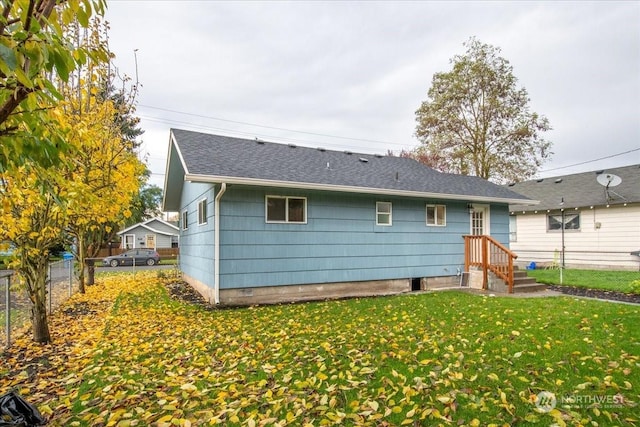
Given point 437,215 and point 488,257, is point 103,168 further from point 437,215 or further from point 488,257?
point 488,257

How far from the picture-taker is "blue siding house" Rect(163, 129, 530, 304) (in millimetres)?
8141

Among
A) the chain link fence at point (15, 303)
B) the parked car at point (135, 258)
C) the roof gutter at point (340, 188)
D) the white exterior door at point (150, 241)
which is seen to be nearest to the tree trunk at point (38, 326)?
the chain link fence at point (15, 303)

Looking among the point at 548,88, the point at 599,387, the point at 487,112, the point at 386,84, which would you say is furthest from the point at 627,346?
the point at 487,112

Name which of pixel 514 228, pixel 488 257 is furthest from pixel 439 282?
pixel 514 228

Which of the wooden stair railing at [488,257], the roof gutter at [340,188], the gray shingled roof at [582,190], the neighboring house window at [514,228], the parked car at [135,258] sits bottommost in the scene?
the parked car at [135,258]

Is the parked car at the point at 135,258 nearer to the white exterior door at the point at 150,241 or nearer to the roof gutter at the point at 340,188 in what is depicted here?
the white exterior door at the point at 150,241

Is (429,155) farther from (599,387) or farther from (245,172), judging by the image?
(599,387)

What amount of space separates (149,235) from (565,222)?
32232 mm

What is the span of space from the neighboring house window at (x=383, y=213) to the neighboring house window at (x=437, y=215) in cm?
151

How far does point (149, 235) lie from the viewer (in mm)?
32906

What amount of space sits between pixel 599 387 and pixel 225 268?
22.1 feet

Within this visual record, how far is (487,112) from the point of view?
2141cm

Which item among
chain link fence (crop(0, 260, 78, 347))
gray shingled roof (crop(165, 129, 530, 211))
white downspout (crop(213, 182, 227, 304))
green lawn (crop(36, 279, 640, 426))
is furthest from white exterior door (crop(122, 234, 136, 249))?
green lawn (crop(36, 279, 640, 426))

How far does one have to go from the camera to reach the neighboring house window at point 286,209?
8633 mm
